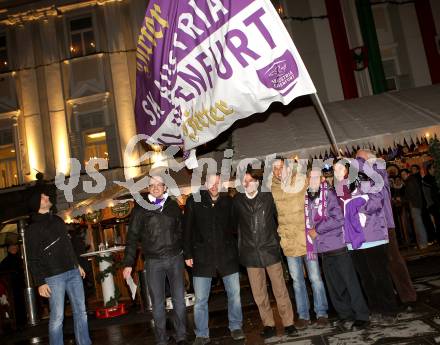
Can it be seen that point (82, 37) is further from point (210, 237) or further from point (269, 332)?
point (269, 332)

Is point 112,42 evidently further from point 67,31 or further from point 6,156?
point 6,156

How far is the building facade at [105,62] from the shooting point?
14789mm

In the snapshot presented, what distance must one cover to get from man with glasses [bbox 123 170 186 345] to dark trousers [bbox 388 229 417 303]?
274 cm

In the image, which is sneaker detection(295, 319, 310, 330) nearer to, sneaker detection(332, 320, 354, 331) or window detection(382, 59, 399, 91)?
sneaker detection(332, 320, 354, 331)

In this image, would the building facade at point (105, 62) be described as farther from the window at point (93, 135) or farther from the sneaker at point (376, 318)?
the sneaker at point (376, 318)

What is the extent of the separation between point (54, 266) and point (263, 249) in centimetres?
265

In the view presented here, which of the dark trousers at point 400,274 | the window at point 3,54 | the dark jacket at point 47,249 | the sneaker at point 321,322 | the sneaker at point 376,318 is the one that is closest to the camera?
the sneaker at point 376,318

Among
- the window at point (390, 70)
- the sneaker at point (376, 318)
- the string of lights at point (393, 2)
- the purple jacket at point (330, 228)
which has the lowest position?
the sneaker at point (376, 318)

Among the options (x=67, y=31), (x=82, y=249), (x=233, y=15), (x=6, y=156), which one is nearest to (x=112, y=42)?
(x=67, y=31)

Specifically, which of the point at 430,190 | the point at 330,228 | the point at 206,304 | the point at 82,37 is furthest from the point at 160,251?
the point at 82,37

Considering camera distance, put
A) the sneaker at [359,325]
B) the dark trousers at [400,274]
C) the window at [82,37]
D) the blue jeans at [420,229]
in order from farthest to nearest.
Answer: the window at [82,37], the blue jeans at [420,229], the dark trousers at [400,274], the sneaker at [359,325]

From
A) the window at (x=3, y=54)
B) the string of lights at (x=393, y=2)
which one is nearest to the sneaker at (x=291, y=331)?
the string of lights at (x=393, y=2)

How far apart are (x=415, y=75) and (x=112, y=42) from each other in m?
11.0

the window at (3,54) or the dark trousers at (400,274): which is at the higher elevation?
the window at (3,54)
